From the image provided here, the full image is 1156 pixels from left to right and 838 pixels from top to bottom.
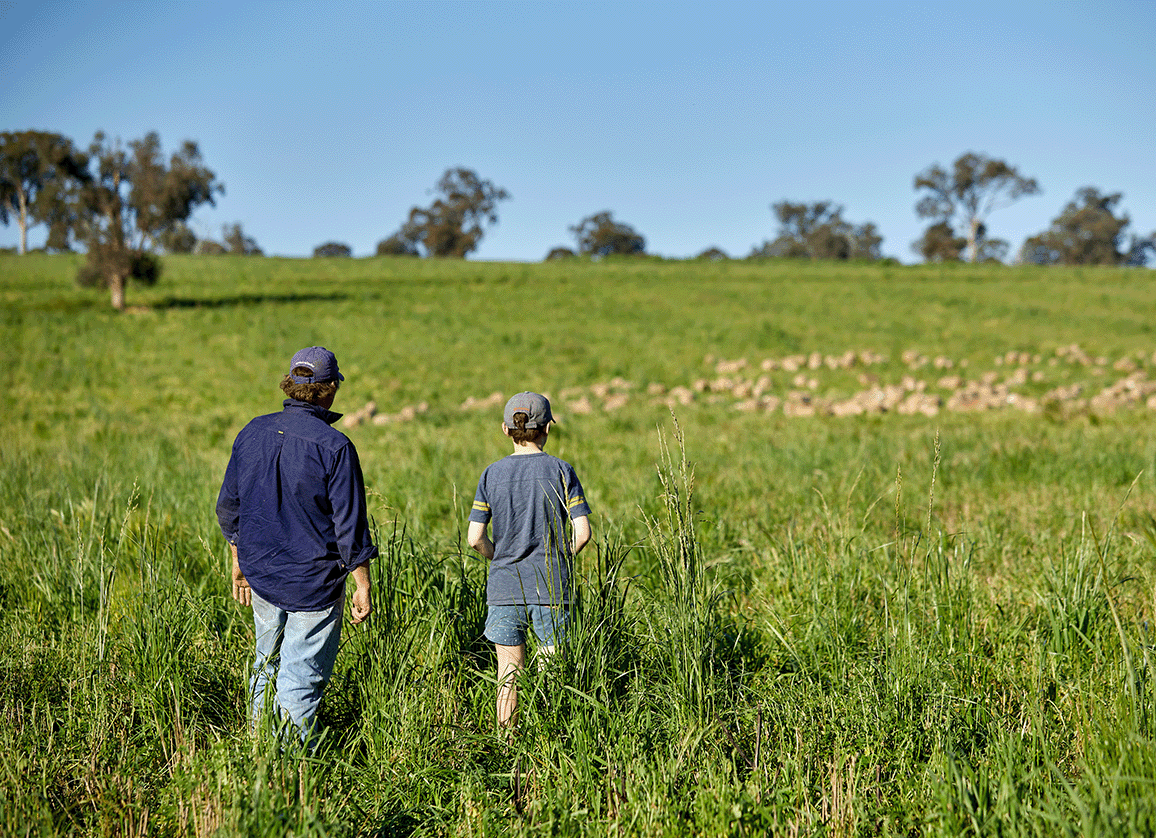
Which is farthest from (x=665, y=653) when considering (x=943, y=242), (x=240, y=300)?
(x=943, y=242)

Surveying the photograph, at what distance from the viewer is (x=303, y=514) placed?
3.03 metres

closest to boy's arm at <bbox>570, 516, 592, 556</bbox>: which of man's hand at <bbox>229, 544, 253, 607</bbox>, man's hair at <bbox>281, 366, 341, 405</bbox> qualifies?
man's hair at <bbox>281, 366, 341, 405</bbox>

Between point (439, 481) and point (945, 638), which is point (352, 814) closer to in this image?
point (945, 638)

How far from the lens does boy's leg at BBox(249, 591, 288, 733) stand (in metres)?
3.10

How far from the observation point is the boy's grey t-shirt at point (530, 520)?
127 inches

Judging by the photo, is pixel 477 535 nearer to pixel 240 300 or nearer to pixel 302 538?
pixel 302 538

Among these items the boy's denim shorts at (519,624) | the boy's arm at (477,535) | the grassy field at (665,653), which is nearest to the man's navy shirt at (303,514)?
the boy's arm at (477,535)

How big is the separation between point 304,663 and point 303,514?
594mm

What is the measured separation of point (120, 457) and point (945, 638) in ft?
32.8

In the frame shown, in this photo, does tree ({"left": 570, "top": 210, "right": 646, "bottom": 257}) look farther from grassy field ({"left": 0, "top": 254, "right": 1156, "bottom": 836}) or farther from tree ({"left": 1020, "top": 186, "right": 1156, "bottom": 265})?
grassy field ({"left": 0, "top": 254, "right": 1156, "bottom": 836})

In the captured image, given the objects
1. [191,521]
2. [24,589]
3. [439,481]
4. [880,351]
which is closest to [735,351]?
[880,351]

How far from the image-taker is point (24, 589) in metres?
4.75

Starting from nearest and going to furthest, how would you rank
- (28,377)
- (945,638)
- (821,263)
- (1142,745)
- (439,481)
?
(1142,745)
(945,638)
(439,481)
(28,377)
(821,263)

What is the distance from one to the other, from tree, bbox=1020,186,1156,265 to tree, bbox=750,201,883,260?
63.2ft
